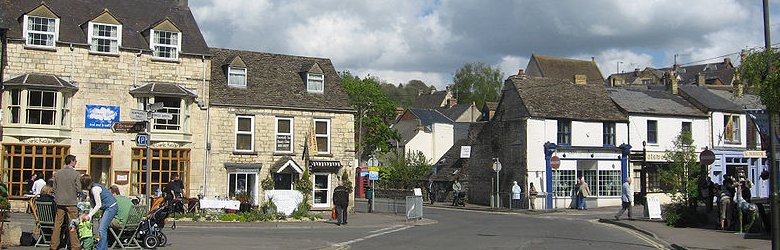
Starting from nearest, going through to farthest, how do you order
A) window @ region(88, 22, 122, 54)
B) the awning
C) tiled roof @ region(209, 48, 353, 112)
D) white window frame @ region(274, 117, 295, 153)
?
window @ region(88, 22, 122, 54) < tiled roof @ region(209, 48, 353, 112) < white window frame @ region(274, 117, 295, 153) < the awning

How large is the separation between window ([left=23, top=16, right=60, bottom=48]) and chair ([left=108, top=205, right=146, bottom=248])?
17781 mm

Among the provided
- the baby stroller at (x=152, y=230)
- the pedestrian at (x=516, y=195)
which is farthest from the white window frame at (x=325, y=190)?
the baby stroller at (x=152, y=230)

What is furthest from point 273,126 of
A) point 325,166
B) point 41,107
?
point 41,107

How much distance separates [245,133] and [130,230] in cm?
1907

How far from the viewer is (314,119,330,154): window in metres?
36.8

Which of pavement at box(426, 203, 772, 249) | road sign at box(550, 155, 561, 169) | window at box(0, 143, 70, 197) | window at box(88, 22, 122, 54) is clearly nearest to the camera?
pavement at box(426, 203, 772, 249)

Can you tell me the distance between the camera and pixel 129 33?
3353 centimetres

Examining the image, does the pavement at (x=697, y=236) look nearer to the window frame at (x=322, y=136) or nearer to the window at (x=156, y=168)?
the window frame at (x=322, y=136)

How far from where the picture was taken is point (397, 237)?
22344mm

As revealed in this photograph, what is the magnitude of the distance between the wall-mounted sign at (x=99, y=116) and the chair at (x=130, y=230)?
17015 mm

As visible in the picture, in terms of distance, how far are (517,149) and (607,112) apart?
234 inches

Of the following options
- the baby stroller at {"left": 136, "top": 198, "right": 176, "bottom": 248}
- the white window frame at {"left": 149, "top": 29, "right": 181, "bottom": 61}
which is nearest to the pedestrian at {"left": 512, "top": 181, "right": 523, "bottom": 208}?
the white window frame at {"left": 149, "top": 29, "right": 181, "bottom": 61}

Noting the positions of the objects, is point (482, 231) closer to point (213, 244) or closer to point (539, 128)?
point (213, 244)

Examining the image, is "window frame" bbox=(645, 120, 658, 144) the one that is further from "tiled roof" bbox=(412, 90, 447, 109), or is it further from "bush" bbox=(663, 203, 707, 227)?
"tiled roof" bbox=(412, 90, 447, 109)
